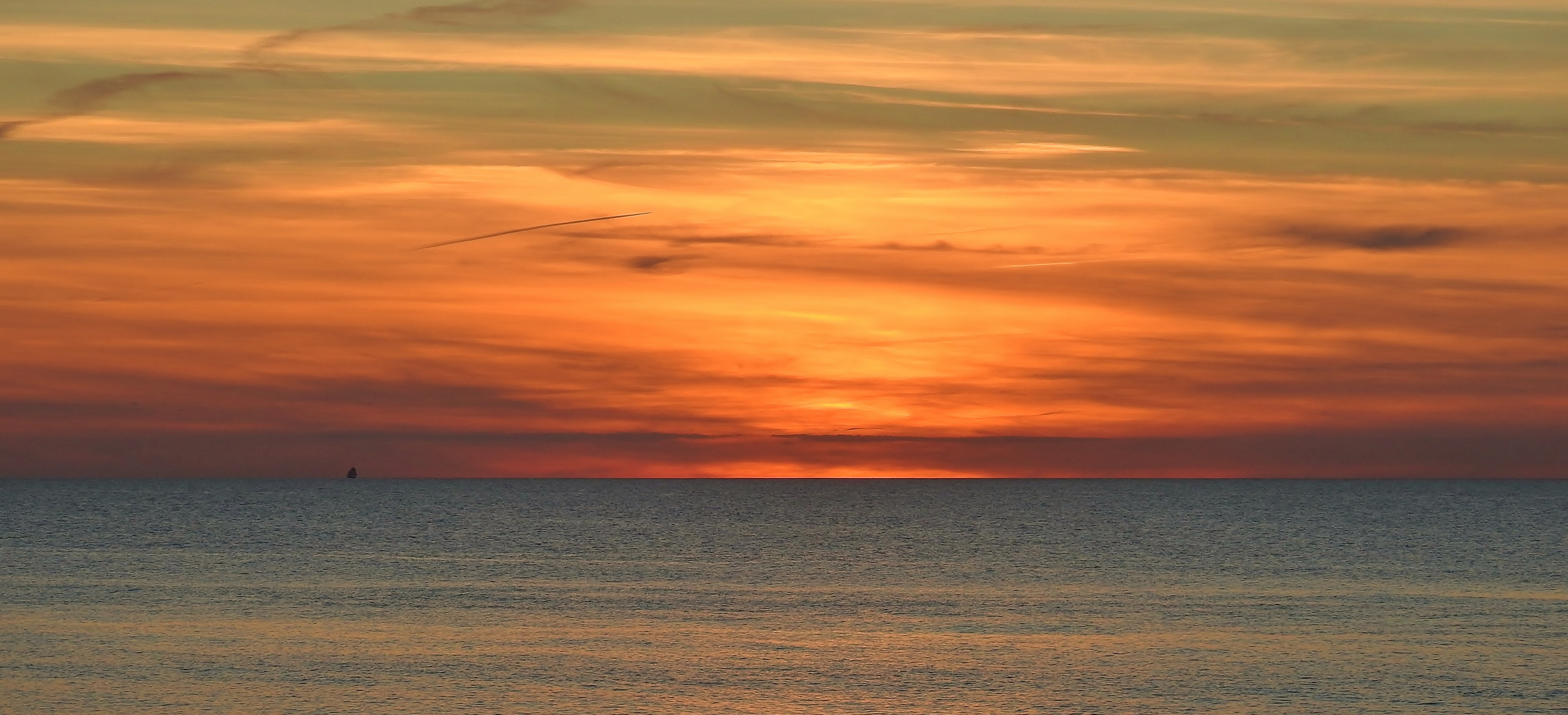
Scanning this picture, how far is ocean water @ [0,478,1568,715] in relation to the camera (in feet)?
132

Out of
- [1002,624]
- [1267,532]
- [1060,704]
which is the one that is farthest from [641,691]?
[1267,532]

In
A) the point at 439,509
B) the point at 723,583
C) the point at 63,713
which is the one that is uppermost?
the point at 63,713

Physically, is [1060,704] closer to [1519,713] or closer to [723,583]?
[1519,713]

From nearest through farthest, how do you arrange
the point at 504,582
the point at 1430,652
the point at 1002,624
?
the point at 1430,652 < the point at 1002,624 < the point at 504,582

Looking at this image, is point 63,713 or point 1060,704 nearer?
point 63,713

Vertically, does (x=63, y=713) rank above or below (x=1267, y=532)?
above

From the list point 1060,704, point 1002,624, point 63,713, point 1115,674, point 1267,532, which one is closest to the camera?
point 63,713

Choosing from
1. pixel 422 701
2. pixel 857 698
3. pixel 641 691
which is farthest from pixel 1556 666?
pixel 422 701

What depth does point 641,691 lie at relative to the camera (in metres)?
40.9

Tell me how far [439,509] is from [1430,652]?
161m

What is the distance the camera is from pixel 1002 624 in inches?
2174

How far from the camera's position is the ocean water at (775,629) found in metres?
40.2

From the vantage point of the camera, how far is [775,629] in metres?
53.7

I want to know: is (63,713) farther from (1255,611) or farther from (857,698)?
(1255,611)
